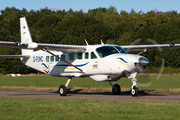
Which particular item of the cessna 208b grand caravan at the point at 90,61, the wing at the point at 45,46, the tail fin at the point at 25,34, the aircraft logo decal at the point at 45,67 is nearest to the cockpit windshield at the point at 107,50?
the cessna 208b grand caravan at the point at 90,61

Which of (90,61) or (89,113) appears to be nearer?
(89,113)

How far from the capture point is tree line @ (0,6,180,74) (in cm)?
7950

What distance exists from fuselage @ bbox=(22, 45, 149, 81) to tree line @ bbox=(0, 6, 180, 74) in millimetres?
52056

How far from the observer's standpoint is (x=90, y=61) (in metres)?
18.9

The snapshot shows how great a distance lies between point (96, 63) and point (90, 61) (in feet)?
1.98

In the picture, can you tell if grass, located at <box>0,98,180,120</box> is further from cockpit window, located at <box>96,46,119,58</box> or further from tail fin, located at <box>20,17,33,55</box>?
tail fin, located at <box>20,17,33,55</box>

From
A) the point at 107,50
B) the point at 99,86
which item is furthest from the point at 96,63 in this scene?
Answer: the point at 99,86

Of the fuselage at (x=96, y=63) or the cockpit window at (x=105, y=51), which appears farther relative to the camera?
the cockpit window at (x=105, y=51)

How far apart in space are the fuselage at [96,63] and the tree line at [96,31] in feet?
171

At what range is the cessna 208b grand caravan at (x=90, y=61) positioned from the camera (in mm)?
16766

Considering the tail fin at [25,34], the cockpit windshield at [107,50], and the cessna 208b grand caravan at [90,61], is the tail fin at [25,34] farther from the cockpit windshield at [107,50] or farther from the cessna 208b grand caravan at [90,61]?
the cockpit windshield at [107,50]

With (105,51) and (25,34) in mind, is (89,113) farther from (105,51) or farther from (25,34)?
(25,34)

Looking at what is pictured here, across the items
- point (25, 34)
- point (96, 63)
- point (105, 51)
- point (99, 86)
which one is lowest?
point (99, 86)

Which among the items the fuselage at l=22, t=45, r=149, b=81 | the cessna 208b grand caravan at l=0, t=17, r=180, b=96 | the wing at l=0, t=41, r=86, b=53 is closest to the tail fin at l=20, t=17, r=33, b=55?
the cessna 208b grand caravan at l=0, t=17, r=180, b=96
